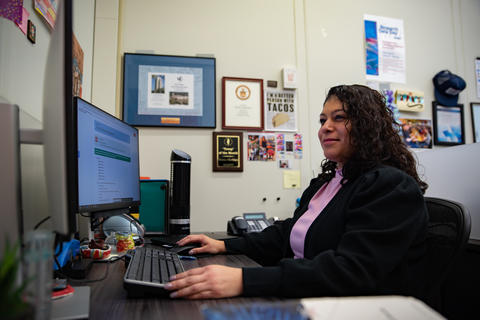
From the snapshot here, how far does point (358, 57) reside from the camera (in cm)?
232

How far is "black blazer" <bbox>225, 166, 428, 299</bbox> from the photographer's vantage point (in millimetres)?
645

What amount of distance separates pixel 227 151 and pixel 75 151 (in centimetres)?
122

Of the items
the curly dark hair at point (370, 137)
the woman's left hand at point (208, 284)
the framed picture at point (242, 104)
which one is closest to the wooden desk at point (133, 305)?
the woman's left hand at point (208, 284)

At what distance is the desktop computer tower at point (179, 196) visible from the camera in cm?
161

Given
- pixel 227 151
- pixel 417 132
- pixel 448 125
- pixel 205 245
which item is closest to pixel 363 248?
pixel 205 245

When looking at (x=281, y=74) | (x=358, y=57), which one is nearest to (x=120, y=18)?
(x=281, y=74)

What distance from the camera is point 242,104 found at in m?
2.07

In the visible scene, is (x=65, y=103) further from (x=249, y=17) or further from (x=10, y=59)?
(x=249, y=17)

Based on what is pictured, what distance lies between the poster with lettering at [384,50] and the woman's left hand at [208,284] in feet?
6.97

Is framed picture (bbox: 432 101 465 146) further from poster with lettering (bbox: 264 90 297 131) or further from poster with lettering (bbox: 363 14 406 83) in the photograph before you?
Answer: poster with lettering (bbox: 264 90 297 131)

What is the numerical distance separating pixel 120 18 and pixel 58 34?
1682 millimetres

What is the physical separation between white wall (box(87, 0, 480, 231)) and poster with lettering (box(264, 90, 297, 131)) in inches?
2.3

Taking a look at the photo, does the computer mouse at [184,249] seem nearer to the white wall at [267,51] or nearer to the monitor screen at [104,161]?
the monitor screen at [104,161]

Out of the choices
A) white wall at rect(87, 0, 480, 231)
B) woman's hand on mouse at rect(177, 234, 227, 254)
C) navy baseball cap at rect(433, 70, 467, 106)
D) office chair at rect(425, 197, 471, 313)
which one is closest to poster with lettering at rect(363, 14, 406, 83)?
white wall at rect(87, 0, 480, 231)
